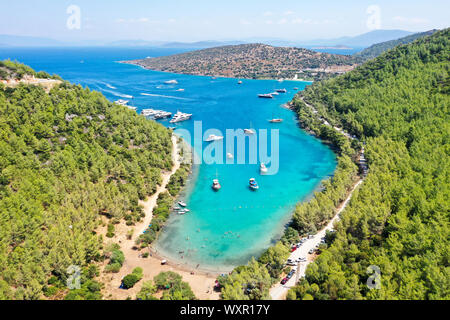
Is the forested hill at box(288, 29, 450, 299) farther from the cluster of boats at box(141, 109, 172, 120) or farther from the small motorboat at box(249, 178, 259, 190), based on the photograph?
the cluster of boats at box(141, 109, 172, 120)

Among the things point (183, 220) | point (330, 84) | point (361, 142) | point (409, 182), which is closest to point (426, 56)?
point (330, 84)

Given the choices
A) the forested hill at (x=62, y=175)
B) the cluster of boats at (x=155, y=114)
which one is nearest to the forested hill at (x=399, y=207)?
the forested hill at (x=62, y=175)

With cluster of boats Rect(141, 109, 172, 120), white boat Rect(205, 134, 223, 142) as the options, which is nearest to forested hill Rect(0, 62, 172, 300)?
white boat Rect(205, 134, 223, 142)

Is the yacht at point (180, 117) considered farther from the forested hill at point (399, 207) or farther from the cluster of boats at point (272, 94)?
the forested hill at point (399, 207)

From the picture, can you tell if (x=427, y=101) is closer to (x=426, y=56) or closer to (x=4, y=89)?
(x=426, y=56)

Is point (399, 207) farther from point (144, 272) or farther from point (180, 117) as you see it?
point (180, 117)
